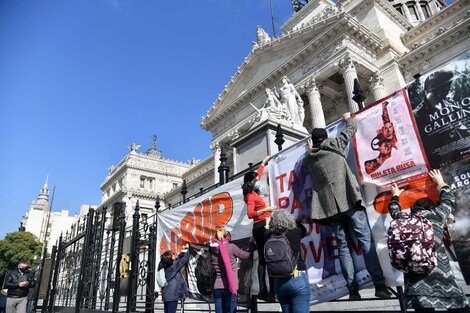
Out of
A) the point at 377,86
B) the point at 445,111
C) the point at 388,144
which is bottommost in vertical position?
the point at 388,144

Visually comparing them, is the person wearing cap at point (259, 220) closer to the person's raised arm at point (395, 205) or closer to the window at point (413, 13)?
the person's raised arm at point (395, 205)

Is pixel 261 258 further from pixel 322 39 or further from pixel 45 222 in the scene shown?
pixel 45 222

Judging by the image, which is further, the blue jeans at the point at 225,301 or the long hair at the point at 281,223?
the blue jeans at the point at 225,301

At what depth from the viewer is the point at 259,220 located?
4.18 meters

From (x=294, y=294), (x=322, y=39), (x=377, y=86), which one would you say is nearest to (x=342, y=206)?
(x=294, y=294)

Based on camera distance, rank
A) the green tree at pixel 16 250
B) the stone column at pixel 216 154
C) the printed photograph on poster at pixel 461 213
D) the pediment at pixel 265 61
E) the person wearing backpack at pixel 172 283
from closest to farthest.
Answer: the printed photograph on poster at pixel 461 213
the person wearing backpack at pixel 172 283
the pediment at pixel 265 61
the stone column at pixel 216 154
the green tree at pixel 16 250

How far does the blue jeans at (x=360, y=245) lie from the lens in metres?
3.27

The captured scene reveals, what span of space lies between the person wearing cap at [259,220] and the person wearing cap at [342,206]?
0.74 meters

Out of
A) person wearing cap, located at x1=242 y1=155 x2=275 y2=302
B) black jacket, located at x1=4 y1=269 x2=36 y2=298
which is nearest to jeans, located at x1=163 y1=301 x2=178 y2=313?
person wearing cap, located at x1=242 y1=155 x2=275 y2=302

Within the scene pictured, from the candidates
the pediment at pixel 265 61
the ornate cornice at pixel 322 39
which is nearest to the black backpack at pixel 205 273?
the ornate cornice at pixel 322 39

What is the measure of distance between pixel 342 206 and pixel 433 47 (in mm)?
23959

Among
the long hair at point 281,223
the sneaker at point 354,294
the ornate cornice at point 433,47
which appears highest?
the ornate cornice at point 433,47

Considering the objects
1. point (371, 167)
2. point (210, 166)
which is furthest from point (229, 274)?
point (210, 166)

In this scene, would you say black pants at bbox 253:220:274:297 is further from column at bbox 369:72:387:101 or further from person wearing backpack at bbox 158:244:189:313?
column at bbox 369:72:387:101
